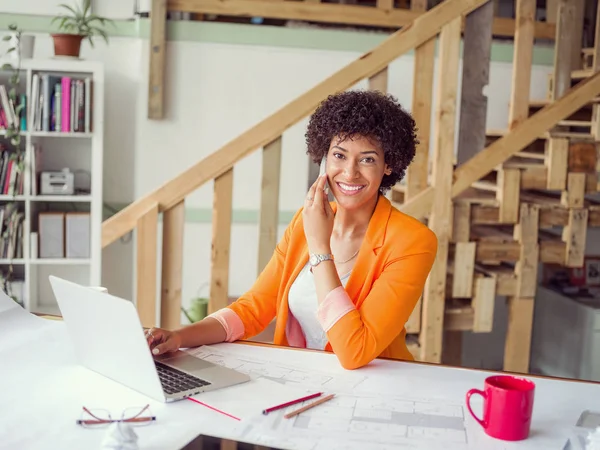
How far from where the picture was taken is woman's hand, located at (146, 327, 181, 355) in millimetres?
1650

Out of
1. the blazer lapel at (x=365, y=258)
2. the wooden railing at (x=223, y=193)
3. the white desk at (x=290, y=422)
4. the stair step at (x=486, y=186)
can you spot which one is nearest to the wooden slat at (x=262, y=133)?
the wooden railing at (x=223, y=193)

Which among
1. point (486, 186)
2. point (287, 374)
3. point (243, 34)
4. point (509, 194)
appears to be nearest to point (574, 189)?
point (509, 194)

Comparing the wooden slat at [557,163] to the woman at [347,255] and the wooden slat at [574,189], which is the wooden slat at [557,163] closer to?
the wooden slat at [574,189]

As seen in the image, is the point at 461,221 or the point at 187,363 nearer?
the point at 187,363

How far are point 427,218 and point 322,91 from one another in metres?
0.73

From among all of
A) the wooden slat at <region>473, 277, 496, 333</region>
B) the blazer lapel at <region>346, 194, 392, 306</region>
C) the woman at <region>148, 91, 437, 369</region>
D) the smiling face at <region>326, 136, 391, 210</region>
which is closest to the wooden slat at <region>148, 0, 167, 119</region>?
the wooden slat at <region>473, 277, 496, 333</region>

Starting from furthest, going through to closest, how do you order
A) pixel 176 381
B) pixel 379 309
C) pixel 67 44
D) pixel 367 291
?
1. pixel 67 44
2. pixel 367 291
3. pixel 379 309
4. pixel 176 381

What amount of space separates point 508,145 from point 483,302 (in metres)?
0.70

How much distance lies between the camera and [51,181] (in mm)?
4191

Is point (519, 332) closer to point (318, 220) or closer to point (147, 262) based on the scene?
point (147, 262)

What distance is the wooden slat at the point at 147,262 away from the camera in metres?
3.11

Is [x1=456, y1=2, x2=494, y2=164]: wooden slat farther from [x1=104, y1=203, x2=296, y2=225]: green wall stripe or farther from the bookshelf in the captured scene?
the bookshelf

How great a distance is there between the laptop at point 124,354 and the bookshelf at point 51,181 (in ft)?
8.84

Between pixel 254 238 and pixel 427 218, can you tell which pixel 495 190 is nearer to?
pixel 427 218
